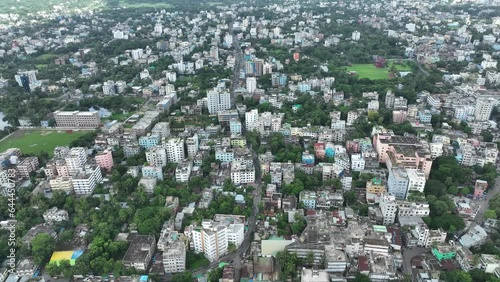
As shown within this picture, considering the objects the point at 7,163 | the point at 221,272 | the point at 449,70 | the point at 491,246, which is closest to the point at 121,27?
the point at 7,163

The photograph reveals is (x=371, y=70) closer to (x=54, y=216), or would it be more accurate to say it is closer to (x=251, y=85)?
(x=251, y=85)

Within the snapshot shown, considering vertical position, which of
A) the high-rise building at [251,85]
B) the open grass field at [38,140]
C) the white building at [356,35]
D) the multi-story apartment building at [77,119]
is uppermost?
the white building at [356,35]

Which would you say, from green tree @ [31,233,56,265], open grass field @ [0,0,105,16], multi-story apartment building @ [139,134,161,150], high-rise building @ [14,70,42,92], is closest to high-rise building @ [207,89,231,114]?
multi-story apartment building @ [139,134,161,150]

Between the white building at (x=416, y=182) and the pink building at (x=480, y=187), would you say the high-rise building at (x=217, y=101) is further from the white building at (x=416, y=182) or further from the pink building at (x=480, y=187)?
the pink building at (x=480, y=187)

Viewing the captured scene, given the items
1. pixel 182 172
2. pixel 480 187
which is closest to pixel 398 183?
pixel 480 187

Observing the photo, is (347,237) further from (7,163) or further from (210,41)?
(210,41)

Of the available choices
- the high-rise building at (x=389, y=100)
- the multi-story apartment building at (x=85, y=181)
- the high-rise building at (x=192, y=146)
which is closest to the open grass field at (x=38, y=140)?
the multi-story apartment building at (x=85, y=181)
